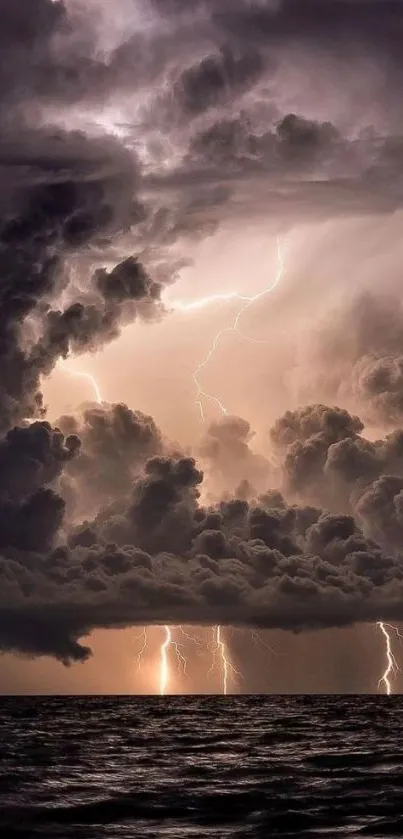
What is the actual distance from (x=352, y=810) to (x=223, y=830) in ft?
18.9

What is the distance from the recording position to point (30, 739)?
7625cm

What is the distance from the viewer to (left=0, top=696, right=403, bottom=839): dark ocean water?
1252 inches

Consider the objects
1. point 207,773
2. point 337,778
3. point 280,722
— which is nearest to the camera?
point 337,778

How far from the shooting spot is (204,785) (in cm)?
4256

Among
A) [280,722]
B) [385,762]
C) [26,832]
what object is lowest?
[26,832]

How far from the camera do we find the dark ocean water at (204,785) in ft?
104

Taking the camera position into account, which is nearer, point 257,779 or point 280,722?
point 257,779

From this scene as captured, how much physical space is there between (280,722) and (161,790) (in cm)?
5859

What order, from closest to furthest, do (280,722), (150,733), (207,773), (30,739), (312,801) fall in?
1. (312,801)
2. (207,773)
3. (30,739)
4. (150,733)
5. (280,722)

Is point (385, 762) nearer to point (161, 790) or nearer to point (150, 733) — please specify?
point (161, 790)

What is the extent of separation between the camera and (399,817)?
32.6 m

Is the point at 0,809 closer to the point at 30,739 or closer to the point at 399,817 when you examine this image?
the point at 399,817

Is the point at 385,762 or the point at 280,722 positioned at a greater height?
the point at 280,722

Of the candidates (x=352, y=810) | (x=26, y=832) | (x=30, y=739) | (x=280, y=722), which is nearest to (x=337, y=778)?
(x=352, y=810)
